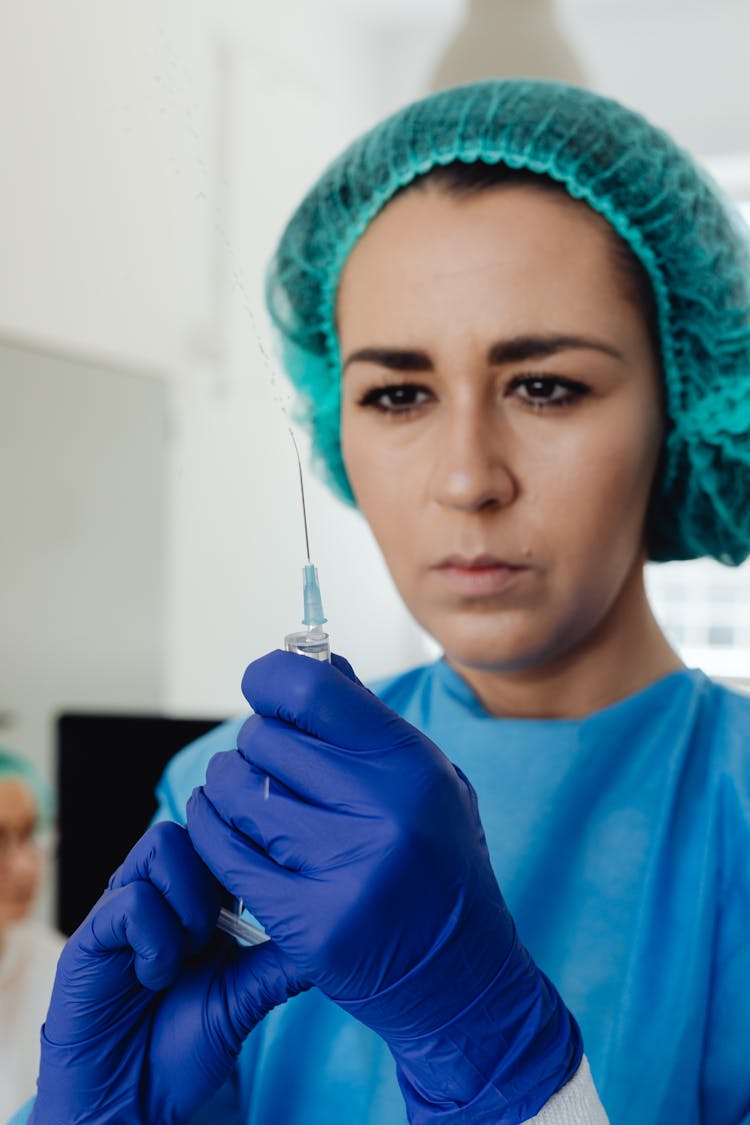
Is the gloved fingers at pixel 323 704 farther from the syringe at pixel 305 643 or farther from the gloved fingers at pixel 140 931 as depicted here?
the gloved fingers at pixel 140 931

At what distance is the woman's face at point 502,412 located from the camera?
2.48 ft

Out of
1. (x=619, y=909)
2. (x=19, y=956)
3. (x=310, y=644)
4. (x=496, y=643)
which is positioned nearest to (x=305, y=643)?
(x=310, y=644)

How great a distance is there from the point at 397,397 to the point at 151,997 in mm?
466

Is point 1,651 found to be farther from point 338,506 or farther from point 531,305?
point 531,305

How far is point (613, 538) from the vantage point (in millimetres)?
815

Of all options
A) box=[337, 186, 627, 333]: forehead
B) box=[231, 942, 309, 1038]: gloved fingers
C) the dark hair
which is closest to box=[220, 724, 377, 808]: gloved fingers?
box=[231, 942, 309, 1038]: gloved fingers

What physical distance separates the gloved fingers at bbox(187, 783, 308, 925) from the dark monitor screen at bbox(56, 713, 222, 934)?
70 centimetres

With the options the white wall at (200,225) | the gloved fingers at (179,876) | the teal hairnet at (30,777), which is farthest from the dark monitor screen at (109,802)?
the gloved fingers at (179,876)

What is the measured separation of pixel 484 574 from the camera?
782mm

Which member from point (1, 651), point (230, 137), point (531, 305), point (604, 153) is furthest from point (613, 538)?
point (1, 651)

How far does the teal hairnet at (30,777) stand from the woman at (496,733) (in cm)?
49

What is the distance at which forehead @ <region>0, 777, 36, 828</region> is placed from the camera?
1151 millimetres

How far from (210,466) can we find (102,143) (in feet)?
1.27

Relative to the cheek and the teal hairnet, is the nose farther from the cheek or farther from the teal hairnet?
the teal hairnet
